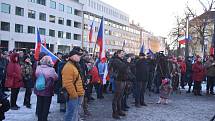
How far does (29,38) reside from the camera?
60844 millimetres

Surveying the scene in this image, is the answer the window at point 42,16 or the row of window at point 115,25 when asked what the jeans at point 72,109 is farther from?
the row of window at point 115,25

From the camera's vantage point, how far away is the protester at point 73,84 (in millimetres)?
7555

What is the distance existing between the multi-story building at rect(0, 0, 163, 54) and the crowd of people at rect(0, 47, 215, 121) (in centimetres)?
2041

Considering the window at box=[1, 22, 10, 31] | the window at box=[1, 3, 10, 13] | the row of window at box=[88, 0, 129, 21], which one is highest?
the row of window at box=[88, 0, 129, 21]

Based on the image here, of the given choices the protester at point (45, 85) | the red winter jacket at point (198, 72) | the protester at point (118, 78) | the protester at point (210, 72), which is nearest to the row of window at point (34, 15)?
the red winter jacket at point (198, 72)

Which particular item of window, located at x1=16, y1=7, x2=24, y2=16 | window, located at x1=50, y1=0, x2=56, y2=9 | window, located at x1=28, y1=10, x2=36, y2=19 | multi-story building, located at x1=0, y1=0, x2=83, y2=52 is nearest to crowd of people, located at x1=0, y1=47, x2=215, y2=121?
multi-story building, located at x1=0, y1=0, x2=83, y2=52

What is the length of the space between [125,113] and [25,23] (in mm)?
51670

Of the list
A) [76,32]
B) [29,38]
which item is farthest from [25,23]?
[76,32]

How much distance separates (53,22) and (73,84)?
64.0 m

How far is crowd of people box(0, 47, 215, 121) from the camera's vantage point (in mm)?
7789

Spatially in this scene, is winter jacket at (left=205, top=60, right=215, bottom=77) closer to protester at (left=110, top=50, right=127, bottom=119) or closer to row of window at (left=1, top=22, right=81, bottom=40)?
protester at (left=110, top=50, right=127, bottom=119)

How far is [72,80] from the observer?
7.58 m

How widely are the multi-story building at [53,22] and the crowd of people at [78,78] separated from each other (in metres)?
20.4

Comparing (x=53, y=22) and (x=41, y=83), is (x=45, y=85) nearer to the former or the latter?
(x=41, y=83)
